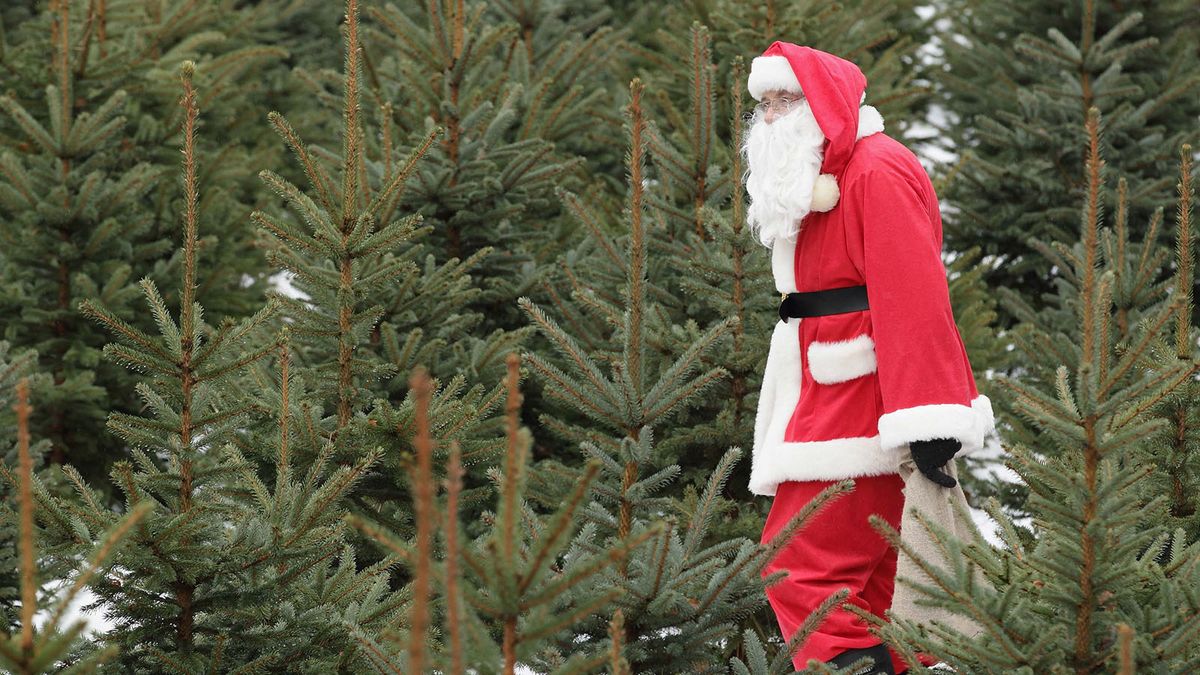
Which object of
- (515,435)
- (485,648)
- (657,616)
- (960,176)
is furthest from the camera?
(960,176)

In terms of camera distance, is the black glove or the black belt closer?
the black glove

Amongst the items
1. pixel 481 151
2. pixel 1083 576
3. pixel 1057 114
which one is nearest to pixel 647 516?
pixel 1083 576

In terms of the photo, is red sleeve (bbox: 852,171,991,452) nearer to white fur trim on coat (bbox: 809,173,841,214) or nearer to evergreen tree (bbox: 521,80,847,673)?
white fur trim on coat (bbox: 809,173,841,214)

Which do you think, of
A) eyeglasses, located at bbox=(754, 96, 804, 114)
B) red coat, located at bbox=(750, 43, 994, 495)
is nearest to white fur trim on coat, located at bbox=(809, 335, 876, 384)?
red coat, located at bbox=(750, 43, 994, 495)

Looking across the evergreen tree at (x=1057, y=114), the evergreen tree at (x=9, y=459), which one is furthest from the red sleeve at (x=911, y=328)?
the evergreen tree at (x=1057, y=114)

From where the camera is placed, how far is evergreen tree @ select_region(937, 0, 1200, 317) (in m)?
8.41

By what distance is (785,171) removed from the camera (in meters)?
4.55

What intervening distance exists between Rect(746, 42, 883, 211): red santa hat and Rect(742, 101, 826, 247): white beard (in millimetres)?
38

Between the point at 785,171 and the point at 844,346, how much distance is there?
0.58m

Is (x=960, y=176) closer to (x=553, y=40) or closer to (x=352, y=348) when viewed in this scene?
(x=553, y=40)

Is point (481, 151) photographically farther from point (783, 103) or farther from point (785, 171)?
point (785, 171)

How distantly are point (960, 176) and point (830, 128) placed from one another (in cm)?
450

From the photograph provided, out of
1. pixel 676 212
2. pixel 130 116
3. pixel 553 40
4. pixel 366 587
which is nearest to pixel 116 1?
pixel 130 116

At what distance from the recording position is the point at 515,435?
265cm
